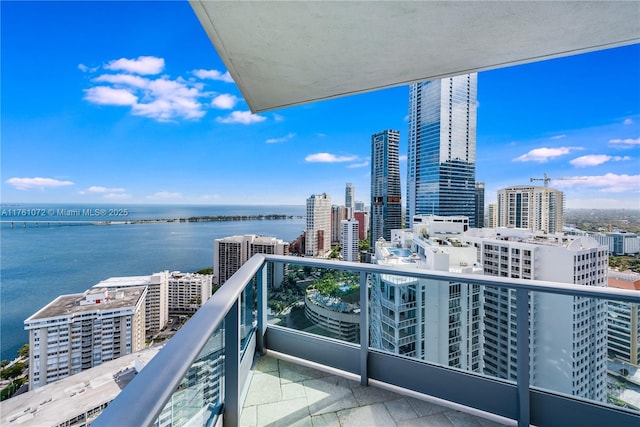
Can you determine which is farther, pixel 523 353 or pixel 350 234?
pixel 350 234

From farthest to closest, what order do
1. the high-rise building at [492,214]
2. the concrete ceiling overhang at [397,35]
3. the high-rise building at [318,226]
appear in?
1. the high-rise building at [492,214]
2. the high-rise building at [318,226]
3. the concrete ceiling overhang at [397,35]

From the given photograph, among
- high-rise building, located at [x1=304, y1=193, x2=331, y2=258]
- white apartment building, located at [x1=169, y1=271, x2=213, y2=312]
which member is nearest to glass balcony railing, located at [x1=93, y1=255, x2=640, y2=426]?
high-rise building, located at [x1=304, y1=193, x2=331, y2=258]

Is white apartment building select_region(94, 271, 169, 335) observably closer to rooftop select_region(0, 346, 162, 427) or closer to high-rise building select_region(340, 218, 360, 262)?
rooftop select_region(0, 346, 162, 427)

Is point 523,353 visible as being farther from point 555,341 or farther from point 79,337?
point 79,337

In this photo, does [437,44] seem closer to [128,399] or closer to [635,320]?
[635,320]

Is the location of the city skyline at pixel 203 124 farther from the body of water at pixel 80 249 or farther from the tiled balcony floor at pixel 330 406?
the tiled balcony floor at pixel 330 406

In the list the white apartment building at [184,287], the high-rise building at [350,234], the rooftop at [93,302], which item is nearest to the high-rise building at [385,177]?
the high-rise building at [350,234]

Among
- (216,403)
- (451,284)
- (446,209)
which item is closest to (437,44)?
(451,284)

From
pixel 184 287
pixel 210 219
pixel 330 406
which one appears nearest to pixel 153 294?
pixel 184 287
